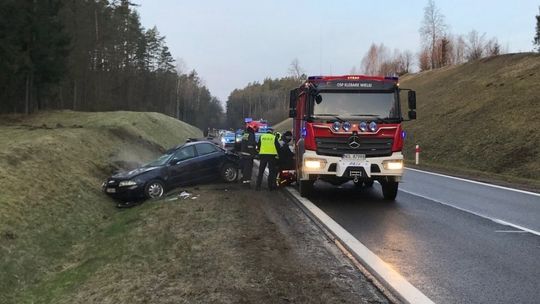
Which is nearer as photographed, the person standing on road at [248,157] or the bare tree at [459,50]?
the person standing on road at [248,157]

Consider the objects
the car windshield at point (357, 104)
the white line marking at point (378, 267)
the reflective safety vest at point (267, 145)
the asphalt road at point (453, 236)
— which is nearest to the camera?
the white line marking at point (378, 267)

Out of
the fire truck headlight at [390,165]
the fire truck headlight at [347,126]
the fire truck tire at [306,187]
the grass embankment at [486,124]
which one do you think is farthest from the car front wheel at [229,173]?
the grass embankment at [486,124]

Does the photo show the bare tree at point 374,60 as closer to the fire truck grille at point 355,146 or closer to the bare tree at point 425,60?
the bare tree at point 425,60

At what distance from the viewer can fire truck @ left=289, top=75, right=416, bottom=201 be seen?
39.1ft

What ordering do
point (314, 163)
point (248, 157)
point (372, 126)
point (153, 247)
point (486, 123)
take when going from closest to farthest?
point (153, 247) → point (372, 126) → point (314, 163) → point (248, 157) → point (486, 123)

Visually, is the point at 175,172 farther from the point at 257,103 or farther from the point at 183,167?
the point at 257,103

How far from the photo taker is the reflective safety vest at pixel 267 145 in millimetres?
14906

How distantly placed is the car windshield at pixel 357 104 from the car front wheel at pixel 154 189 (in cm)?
593

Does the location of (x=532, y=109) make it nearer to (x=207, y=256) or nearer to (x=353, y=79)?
(x=353, y=79)

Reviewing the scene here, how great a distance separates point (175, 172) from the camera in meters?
16.1

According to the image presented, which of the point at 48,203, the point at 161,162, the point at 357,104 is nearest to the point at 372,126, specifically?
the point at 357,104

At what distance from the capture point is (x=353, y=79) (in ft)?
40.4

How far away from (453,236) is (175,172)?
963 cm

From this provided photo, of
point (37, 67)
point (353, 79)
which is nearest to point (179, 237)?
point (353, 79)
